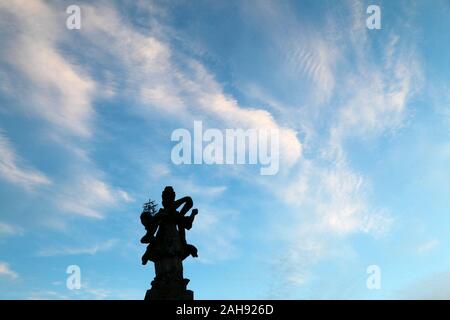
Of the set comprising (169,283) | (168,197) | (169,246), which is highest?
(168,197)

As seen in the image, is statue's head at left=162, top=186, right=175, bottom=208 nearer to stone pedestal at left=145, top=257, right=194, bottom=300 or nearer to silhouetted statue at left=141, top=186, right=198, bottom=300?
silhouetted statue at left=141, top=186, right=198, bottom=300

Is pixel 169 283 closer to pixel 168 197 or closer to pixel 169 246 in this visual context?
pixel 169 246

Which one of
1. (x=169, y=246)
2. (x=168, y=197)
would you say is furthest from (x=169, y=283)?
(x=168, y=197)

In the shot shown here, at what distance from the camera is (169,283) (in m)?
14.7

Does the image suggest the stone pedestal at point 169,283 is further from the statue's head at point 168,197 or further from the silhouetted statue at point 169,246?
the statue's head at point 168,197

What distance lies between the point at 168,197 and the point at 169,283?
3.65 metres

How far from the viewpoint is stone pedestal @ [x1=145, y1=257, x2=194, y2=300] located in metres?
14.4

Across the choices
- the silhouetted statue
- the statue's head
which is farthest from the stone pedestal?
the statue's head
